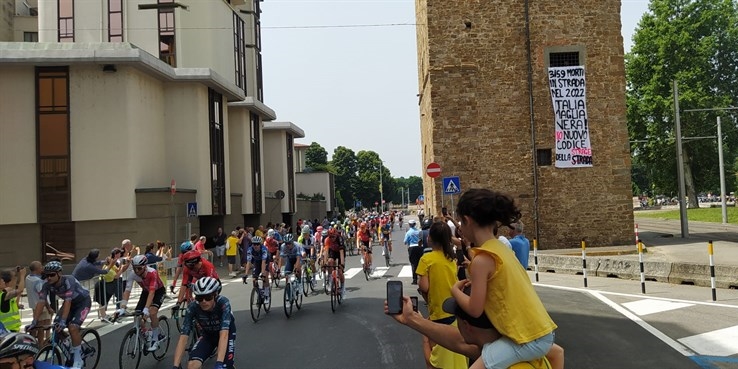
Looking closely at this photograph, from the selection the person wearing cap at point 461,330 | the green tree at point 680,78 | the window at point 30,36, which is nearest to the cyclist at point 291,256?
the person wearing cap at point 461,330

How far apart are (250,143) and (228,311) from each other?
31.4 meters

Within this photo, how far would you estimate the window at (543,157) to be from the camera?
2456cm

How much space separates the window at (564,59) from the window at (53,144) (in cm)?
1942

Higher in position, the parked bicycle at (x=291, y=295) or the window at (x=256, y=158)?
the window at (x=256, y=158)

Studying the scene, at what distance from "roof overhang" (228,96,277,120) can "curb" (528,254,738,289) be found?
2132cm

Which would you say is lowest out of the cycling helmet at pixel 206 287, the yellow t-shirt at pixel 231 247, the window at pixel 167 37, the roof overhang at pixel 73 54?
the yellow t-shirt at pixel 231 247

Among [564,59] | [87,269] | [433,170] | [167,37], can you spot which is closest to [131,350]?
[87,269]

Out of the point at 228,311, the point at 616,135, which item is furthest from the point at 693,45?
the point at 228,311

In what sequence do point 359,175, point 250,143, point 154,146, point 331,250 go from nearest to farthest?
point 331,250, point 154,146, point 250,143, point 359,175

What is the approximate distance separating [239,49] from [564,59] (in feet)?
70.6

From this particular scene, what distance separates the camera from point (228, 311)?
225 inches

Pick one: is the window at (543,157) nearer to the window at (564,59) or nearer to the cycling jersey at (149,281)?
the window at (564,59)

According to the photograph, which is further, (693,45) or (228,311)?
(693,45)

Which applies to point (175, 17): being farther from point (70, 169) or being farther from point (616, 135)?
point (616, 135)
